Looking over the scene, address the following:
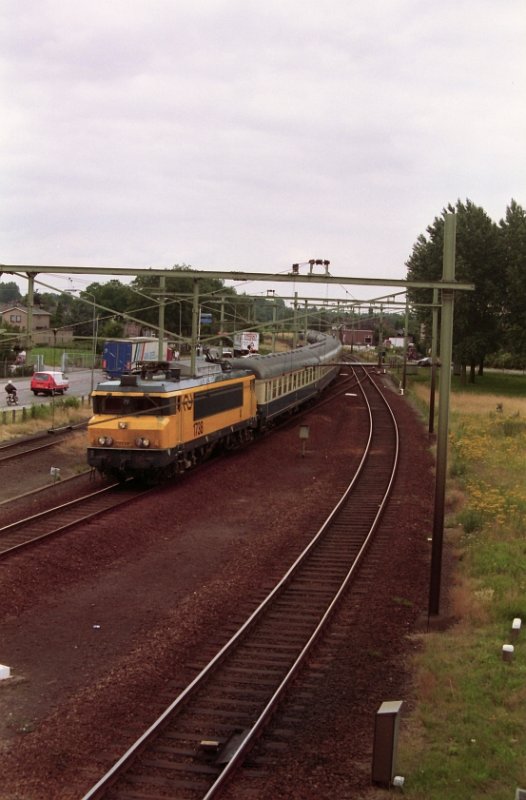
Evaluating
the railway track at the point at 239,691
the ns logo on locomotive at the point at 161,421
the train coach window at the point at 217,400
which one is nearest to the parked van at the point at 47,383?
the ns logo on locomotive at the point at 161,421

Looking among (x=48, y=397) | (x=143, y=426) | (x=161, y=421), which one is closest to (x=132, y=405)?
(x=143, y=426)

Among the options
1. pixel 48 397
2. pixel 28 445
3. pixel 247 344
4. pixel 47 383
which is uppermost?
pixel 247 344

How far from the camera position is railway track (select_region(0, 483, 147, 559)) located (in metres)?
16.4

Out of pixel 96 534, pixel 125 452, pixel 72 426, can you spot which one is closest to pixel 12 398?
pixel 72 426

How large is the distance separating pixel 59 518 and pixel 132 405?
13.6 ft

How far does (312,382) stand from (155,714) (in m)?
36.9

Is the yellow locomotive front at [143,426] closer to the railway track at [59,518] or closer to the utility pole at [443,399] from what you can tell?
the railway track at [59,518]

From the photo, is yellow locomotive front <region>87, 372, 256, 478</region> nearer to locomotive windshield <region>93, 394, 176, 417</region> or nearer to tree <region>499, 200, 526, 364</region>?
locomotive windshield <region>93, 394, 176, 417</region>

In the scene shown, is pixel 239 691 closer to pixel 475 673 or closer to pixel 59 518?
pixel 475 673

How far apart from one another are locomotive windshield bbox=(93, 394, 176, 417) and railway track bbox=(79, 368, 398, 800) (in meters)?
5.93

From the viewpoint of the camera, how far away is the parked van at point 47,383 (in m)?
46.7

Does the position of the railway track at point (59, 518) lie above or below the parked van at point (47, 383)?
below

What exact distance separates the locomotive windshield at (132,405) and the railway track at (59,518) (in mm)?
2165

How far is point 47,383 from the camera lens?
46875mm
